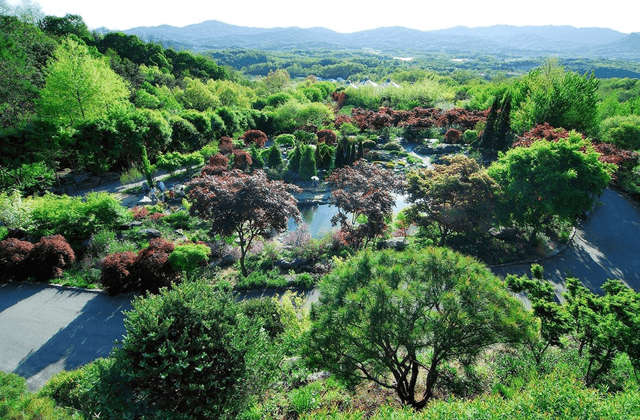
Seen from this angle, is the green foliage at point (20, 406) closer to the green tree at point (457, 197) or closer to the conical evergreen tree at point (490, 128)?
the green tree at point (457, 197)

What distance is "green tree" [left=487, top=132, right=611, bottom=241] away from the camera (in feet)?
45.0

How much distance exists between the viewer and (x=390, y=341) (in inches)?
239

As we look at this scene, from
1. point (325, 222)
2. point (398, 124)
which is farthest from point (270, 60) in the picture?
point (325, 222)

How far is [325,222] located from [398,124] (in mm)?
22778

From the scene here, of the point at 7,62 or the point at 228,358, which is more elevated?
the point at 7,62

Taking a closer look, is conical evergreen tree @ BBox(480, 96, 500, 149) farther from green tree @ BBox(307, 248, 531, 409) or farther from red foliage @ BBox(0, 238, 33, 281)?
red foliage @ BBox(0, 238, 33, 281)

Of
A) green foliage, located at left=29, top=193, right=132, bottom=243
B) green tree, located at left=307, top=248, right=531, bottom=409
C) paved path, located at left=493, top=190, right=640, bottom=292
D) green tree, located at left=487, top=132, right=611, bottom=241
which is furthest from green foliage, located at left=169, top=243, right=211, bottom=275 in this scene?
green tree, located at left=487, top=132, right=611, bottom=241

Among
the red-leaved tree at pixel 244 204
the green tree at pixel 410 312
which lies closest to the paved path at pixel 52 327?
the red-leaved tree at pixel 244 204

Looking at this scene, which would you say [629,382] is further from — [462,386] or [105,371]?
[105,371]

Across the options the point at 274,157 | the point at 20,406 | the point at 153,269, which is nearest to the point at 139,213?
the point at 153,269

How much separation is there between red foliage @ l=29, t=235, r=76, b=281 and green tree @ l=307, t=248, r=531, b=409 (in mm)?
12293

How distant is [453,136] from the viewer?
110 feet

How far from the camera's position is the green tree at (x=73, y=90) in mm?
23906

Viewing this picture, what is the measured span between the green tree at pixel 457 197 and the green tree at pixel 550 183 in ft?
3.44
